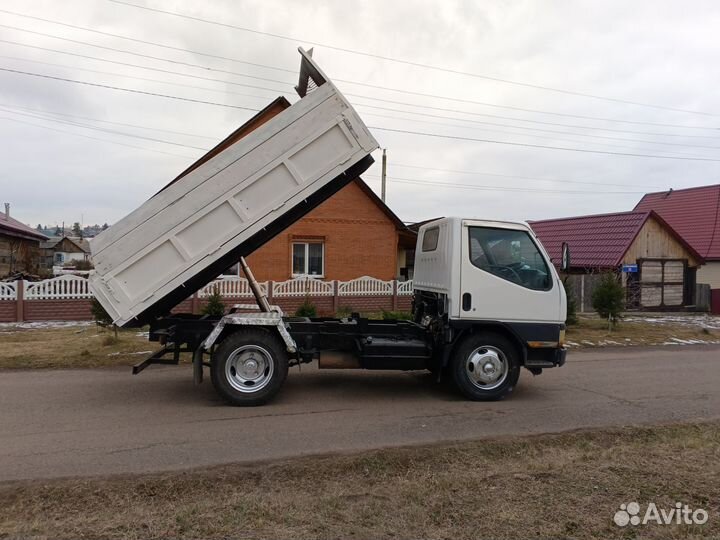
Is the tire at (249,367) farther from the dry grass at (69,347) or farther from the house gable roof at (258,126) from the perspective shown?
the house gable roof at (258,126)

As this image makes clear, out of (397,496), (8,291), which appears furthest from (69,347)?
(397,496)

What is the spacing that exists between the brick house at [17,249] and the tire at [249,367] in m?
20.7

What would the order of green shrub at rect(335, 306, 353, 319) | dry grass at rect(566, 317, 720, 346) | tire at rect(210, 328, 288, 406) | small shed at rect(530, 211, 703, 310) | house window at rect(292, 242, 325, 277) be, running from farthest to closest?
small shed at rect(530, 211, 703, 310), house window at rect(292, 242, 325, 277), green shrub at rect(335, 306, 353, 319), dry grass at rect(566, 317, 720, 346), tire at rect(210, 328, 288, 406)

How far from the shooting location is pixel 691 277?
2461 cm

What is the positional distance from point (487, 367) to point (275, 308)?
3.16 meters

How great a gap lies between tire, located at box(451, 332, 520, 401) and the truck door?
14.3 inches

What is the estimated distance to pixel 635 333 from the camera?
1588 centimetres

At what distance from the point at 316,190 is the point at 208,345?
7.68 ft

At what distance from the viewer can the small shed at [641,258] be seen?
22875mm

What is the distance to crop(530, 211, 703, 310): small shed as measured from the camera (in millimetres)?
22875

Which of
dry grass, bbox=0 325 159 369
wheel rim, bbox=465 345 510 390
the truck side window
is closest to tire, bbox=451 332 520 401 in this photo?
wheel rim, bbox=465 345 510 390

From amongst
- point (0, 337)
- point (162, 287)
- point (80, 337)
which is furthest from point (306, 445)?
point (0, 337)

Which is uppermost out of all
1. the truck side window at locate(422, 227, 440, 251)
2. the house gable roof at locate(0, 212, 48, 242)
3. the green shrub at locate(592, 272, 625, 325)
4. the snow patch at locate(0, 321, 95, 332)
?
the house gable roof at locate(0, 212, 48, 242)

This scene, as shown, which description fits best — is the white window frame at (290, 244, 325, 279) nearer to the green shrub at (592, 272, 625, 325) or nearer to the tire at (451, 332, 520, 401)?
the green shrub at (592, 272, 625, 325)
